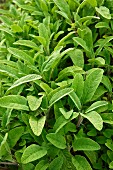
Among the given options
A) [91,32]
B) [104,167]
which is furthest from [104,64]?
[104,167]

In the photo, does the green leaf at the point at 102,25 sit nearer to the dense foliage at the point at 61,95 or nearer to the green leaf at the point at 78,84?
the dense foliage at the point at 61,95

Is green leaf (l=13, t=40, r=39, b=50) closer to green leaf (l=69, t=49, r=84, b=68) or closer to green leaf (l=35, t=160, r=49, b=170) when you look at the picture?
green leaf (l=69, t=49, r=84, b=68)

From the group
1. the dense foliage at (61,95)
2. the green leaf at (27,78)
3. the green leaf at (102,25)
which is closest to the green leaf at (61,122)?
the dense foliage at (61,95)

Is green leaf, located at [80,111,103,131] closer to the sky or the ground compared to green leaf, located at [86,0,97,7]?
closer to the ground

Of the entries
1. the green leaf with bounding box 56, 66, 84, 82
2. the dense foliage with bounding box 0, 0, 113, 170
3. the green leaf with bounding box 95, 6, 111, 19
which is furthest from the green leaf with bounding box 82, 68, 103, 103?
the green leaf with bounding box 95, 6, 111, 19

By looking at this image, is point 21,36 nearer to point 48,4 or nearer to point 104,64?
point 48,4
